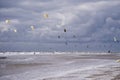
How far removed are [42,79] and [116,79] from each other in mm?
9969

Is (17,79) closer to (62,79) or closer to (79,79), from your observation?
(62,79)

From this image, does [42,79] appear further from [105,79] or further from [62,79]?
[105,79]

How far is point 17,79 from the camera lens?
115 ft

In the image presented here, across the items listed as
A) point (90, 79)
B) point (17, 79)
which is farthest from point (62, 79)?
point (17, 79)

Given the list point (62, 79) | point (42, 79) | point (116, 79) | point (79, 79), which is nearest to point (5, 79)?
point (42, 79)

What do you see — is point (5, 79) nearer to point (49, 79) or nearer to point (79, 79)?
point (49, 79)

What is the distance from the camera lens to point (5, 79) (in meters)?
34.9

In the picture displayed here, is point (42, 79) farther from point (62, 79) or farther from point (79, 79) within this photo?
point (79, 79)

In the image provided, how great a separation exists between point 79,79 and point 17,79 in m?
8.80

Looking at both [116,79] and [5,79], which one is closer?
[116,79]

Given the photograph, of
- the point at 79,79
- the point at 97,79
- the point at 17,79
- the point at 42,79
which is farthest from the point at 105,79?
the point at 17,79

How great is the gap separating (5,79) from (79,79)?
10.4 m

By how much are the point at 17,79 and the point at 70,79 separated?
7573mm

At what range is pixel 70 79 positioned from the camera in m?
33.7
